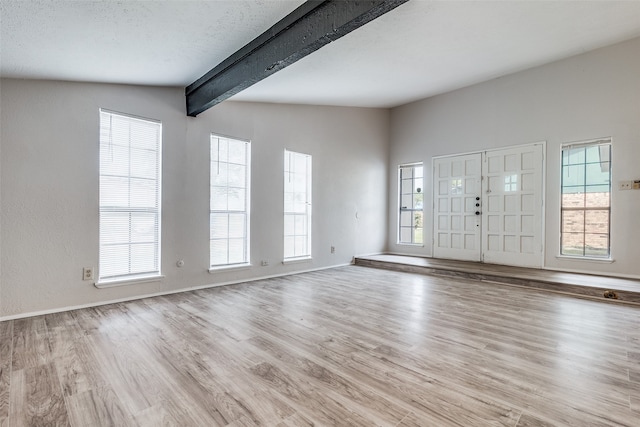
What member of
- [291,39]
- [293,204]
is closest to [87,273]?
[293,204]

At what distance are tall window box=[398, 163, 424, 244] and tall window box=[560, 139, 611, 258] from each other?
251 centimetres

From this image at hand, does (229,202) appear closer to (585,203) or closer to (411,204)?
(411,204)

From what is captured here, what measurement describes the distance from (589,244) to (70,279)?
701 centimetres

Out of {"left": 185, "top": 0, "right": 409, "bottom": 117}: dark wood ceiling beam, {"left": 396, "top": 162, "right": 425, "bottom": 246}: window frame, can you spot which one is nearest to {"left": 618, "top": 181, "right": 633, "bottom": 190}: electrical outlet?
{"left": 396, "top": 162, "right": 425, "bottom": 246}: window frame

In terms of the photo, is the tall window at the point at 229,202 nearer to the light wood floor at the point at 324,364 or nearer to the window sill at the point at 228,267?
the window sill at the point at 228,267

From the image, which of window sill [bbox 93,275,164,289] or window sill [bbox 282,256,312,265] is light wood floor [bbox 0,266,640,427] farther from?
window sill [bbox 282,256,312,265]

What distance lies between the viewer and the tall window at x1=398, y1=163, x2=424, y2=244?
273 inches

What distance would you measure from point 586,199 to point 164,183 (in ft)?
20.4

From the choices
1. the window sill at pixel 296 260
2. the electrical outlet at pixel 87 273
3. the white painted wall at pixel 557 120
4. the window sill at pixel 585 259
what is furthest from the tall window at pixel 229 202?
the window sill at pixel 585 259

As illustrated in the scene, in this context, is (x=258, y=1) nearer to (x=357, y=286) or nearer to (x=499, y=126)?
(x=357, y=286)

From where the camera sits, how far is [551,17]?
365 centimetres

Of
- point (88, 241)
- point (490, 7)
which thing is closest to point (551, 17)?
point (490, 7)

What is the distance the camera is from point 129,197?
3.90 metres

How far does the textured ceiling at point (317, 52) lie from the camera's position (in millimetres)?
2348
